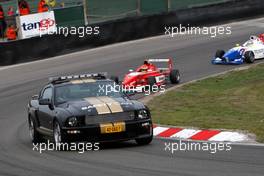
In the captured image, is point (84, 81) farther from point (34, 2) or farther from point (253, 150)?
point (34, 2)

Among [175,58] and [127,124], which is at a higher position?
[127,124]

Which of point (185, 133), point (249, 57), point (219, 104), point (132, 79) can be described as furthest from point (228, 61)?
point (185, 133)

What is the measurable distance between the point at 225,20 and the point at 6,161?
866 inches

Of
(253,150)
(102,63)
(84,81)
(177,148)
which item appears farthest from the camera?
(102,63)

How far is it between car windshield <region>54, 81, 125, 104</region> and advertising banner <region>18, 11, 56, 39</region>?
14430mm

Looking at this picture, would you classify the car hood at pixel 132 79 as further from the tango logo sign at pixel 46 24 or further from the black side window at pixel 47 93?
the tango logo sign at pixel 46 24

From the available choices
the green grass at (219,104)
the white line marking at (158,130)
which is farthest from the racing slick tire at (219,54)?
the white line marking at (158,130)

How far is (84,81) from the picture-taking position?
15.1 m

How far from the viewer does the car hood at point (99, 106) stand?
1360 centimetres

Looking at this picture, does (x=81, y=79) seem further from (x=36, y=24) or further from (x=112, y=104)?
(x=36, y=24)

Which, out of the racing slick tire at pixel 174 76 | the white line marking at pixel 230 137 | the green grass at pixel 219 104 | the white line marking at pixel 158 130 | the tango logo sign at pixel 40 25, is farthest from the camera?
the tango logo sign at pixel 40 25

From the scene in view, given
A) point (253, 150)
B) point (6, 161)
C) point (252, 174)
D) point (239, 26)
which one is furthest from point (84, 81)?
point (239, 26)

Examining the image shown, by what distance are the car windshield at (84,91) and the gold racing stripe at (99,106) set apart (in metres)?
0.43

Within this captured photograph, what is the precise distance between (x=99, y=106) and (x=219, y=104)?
20.0 ft
